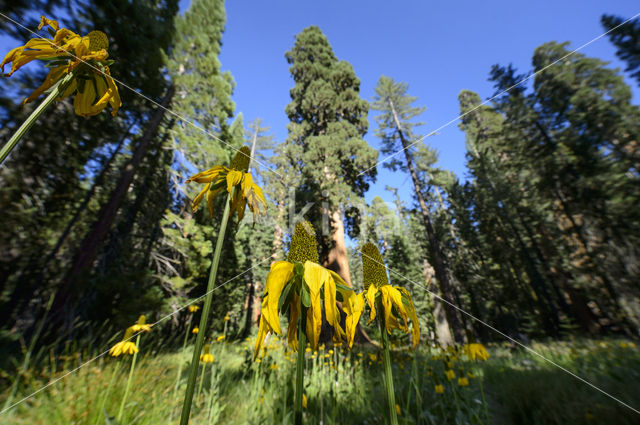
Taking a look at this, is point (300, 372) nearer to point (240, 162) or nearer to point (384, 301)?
point (384, 301)

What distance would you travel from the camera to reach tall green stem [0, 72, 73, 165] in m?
0.64

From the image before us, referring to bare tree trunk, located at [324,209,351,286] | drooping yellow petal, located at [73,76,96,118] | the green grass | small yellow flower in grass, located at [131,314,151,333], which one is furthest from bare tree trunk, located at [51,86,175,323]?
bare tree trunk, located at [324,209,351,286]

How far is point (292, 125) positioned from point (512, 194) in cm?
1323

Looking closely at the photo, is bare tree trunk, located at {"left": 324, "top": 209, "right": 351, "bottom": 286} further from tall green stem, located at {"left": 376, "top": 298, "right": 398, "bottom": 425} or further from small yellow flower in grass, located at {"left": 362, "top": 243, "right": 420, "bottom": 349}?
tall green stem, located at {"left": 376, "top": 298, "right": 398, "bottom": 425}

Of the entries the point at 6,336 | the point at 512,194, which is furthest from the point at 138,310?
the point at 512,194

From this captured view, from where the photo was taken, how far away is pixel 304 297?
73 centimetres

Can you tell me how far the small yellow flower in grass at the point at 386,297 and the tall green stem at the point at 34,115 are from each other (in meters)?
1.17

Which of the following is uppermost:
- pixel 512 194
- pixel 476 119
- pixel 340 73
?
pixel 476 119

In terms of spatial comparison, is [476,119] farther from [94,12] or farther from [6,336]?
[6,336]

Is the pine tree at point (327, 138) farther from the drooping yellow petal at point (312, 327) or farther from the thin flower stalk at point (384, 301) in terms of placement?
the drooping yellow petal at point (312, 327)

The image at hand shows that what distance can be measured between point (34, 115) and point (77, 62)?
346 mm

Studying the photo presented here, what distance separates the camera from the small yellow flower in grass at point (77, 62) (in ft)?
2.89

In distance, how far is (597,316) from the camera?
953cm

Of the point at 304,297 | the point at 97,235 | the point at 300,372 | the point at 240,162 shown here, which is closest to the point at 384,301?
the point at 304,297
